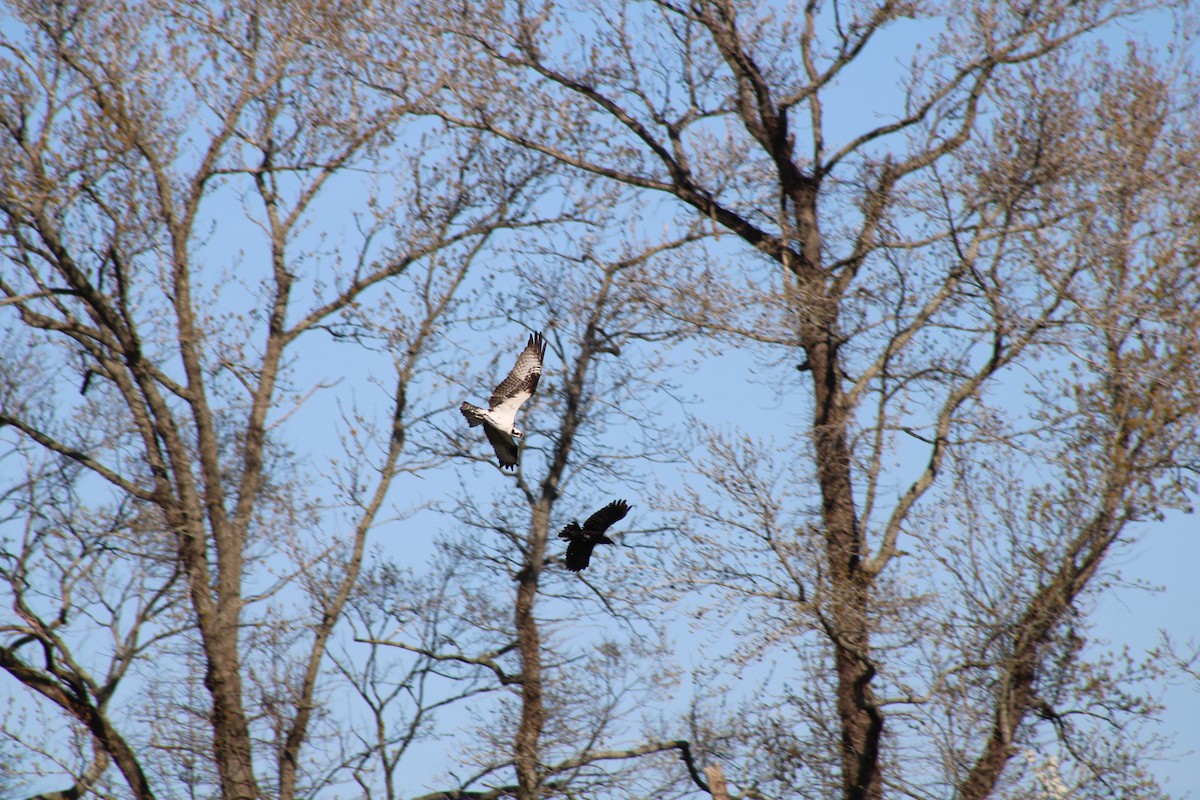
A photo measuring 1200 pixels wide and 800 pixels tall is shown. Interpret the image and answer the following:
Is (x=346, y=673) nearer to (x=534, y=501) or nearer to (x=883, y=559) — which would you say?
(x=534, y=501)

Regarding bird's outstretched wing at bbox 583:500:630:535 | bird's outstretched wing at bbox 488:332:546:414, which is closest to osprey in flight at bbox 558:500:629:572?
bird's outstretched wing at bbox 583:500:630:535

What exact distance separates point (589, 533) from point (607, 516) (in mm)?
570

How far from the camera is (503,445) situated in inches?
408

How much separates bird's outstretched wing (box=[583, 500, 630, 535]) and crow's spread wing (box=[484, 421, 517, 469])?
682 mm

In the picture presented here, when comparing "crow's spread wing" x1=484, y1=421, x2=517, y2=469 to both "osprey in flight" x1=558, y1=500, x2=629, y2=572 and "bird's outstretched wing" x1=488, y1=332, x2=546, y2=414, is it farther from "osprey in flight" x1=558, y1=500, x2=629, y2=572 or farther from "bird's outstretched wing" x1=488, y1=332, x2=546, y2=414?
"osprey in flight" x1=558, y1=500, x2=629, y2=572

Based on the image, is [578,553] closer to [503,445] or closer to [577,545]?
[577,545]

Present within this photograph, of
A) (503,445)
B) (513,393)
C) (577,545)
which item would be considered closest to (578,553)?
(577,545)

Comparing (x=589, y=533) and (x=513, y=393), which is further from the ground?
(x=513, y=393)

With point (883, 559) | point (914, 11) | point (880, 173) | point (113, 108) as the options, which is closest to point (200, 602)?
point (113, 108)

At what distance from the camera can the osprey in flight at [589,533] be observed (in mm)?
10039

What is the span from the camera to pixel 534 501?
563 inches

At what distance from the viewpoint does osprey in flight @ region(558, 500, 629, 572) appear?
1004cm

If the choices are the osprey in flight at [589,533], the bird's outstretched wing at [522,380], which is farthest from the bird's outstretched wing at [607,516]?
the bird's outstretched wing at [522,380]

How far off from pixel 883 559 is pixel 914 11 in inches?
198
